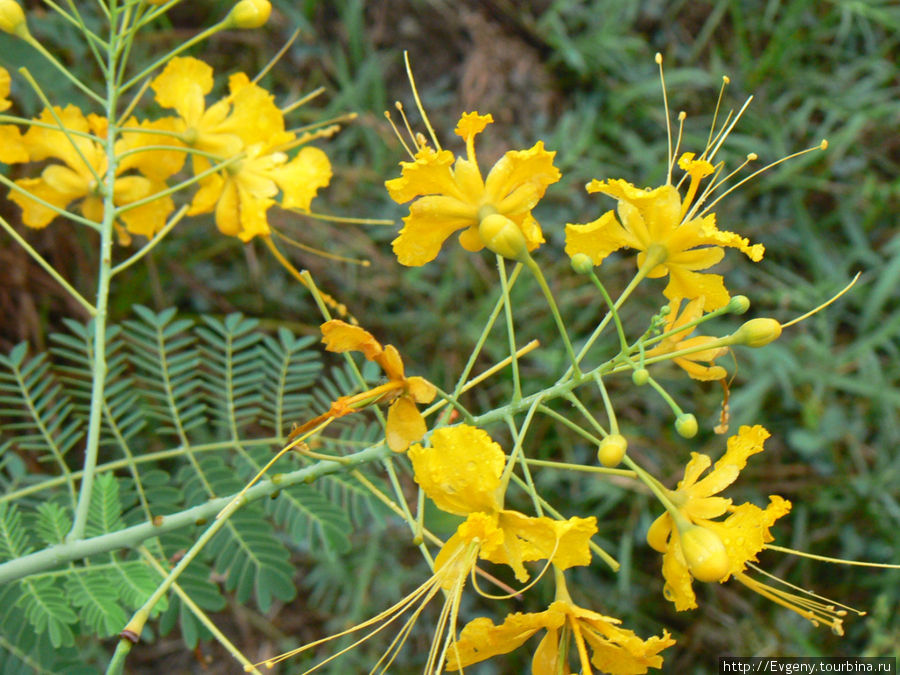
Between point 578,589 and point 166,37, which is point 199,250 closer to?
point 166,37

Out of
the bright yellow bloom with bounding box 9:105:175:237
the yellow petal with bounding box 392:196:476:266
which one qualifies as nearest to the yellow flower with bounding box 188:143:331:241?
the bright yellow bloom with bounding box 9:105:175:237

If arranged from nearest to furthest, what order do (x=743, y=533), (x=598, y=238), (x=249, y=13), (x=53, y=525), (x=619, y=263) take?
(x=743, y=533)
(x=598, y=238)
(x=53, y=525)
(x=249, y=13)
(x=619, y=263)

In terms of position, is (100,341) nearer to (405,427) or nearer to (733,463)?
(405,427)

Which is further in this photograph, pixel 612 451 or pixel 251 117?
pixel 251 117

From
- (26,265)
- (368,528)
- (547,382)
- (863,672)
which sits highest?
(26,265)

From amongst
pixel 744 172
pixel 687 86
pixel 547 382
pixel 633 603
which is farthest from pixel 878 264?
pixel 633 603

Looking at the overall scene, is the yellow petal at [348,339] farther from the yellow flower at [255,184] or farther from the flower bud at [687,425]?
the yellow flower at [255,184]

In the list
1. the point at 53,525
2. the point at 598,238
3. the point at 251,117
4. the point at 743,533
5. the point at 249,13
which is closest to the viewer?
the point at 743,533

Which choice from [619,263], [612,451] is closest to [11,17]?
[612,451]

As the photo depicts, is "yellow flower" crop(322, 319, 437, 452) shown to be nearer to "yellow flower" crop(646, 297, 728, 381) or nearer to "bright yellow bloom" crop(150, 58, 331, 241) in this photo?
"yellow flower" crop(646, 297, 728, 381)
